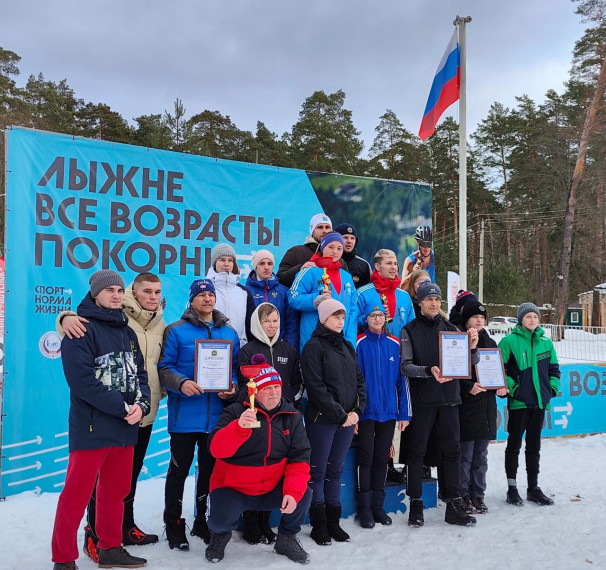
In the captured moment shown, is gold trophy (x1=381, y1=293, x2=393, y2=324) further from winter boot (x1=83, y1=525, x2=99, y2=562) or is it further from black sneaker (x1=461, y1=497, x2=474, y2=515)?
winter boot (x1=83, y1=525, x2=99, y2=562)

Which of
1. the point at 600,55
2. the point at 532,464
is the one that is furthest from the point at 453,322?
the point at 600,55

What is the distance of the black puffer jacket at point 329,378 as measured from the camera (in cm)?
383

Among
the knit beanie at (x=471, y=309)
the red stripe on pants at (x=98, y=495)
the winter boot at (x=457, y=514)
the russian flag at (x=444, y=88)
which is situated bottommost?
A: the winter boot at (x=457, y=514)

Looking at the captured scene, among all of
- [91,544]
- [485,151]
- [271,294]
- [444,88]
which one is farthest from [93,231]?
[485,151]

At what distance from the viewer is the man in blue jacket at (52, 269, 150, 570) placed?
10.1 feet

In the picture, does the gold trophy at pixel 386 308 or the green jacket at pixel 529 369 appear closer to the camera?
the gold trophy at pixel 386 308

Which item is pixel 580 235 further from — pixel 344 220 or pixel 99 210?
pixel 99 210

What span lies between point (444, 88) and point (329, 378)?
21.0 feet

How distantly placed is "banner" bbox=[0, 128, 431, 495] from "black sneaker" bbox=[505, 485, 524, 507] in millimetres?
3501

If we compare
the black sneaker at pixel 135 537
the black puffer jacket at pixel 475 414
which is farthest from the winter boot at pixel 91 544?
the black puffer jacket at pixel 475 414

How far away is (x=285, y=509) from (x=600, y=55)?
25431 millimetres

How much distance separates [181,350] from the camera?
3771mm

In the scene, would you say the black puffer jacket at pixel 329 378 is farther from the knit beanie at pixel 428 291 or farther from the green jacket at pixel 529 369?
the green jacket at pixel 529 369

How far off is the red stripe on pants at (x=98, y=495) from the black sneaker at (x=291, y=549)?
3.35 ft
